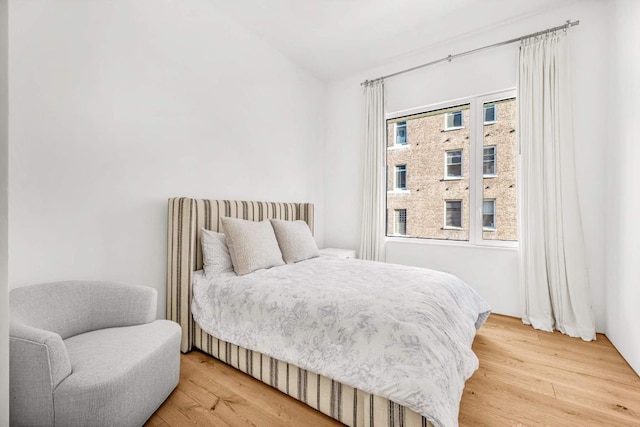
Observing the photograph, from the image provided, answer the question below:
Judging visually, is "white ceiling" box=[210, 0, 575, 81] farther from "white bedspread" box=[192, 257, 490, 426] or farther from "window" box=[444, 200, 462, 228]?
"white bedspread" box=[192, 257, 490, 426]

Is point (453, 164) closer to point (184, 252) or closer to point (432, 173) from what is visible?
point (432, 173)

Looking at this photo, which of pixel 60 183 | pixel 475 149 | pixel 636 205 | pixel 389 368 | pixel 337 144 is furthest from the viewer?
pixel 337 144

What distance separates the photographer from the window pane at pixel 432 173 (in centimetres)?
318

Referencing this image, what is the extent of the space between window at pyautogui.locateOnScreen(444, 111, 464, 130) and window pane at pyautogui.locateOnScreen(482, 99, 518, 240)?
0.25 m

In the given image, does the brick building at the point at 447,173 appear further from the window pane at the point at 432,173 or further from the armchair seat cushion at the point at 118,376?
the armchair seat cushion at the point at 118,376

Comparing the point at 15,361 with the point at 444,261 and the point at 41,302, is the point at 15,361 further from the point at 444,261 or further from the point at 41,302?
the point at 444,261

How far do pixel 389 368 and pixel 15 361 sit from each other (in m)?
1.48

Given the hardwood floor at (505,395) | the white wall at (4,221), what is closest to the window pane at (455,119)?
the hardwood floor at (505,395)

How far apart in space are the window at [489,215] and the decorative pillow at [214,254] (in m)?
2.64

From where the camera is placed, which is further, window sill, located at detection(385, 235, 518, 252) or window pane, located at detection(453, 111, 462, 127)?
window pane, located at detection(453, 111, 462, 127)

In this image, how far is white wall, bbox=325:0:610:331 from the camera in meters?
A: 2.46

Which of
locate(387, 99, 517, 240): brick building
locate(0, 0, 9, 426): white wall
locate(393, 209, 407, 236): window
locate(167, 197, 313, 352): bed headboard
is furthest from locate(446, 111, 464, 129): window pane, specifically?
locate(0, 0, 9, 426): white wall

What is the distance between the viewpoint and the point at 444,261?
3.20m

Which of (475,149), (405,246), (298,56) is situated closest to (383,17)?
(298,56)
